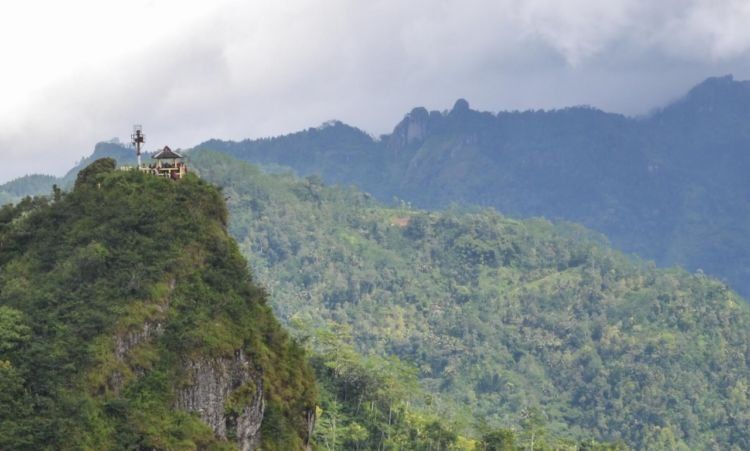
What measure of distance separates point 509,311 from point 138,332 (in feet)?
385

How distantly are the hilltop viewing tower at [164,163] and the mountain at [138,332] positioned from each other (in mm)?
2535

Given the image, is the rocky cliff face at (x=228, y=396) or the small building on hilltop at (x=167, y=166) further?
the small building on hilltop at (x=167, y=166)

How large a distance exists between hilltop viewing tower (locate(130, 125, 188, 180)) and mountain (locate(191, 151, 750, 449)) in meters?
61.1

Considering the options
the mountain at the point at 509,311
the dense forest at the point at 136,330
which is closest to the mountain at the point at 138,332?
the dense forest at the point at 136,330

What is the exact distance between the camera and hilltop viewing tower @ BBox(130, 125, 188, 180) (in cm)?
5253

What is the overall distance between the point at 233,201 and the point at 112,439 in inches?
5008

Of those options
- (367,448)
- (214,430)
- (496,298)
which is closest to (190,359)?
(214,430)

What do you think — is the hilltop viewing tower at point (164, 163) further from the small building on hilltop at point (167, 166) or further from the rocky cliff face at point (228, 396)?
the rocky cliff face at point (228, 396)

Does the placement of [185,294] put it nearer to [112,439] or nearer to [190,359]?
[190,359]

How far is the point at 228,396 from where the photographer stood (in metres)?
43.1

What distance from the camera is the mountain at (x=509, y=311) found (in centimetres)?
13388

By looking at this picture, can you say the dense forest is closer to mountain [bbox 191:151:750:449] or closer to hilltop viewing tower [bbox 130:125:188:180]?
hilltop viewing tower [bbox 130:125:188:180]

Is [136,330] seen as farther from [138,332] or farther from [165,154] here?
[165,154]

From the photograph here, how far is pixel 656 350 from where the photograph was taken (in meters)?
141
